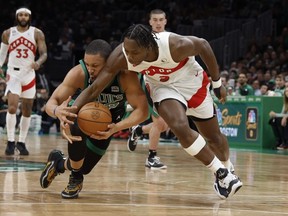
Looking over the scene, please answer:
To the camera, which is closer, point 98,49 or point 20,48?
point 98,49

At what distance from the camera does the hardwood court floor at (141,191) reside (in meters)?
4.94

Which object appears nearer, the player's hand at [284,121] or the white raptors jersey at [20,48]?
the white raptors jersey at [20,48]

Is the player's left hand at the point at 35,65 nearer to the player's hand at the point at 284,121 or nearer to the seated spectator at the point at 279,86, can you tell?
the player's hand at the point at 284,121

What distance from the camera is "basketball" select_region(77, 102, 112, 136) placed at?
17.0ft

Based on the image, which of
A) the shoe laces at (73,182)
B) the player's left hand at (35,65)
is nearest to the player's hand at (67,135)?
the shoe laces at (73,182)

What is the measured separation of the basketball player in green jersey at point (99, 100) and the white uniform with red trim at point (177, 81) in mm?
190

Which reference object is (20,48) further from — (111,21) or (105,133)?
(111,21)

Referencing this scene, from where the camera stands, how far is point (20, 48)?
10055 mm

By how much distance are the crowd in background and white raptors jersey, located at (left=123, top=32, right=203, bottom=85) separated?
11.6m

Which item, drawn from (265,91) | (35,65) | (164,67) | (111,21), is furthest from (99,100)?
(111,21)

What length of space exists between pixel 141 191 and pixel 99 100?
3.23 feet

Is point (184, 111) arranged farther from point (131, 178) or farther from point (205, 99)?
point (131, 178)

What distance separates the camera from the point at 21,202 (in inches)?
205

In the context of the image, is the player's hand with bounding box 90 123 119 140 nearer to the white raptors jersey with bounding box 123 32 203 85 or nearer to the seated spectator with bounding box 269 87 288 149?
the white raptors jersey with bounding box 123 32 203 85
